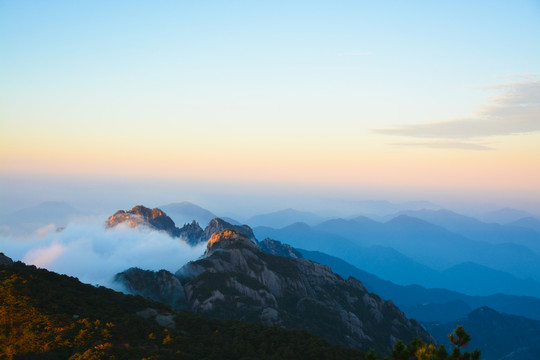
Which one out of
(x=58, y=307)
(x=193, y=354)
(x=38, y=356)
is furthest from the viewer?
(x=58, y=307)

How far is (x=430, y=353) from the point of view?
4581 cm

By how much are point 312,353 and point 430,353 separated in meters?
41.0

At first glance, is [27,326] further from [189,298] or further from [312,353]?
[189,298]

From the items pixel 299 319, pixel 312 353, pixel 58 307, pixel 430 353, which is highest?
pixel 430 353

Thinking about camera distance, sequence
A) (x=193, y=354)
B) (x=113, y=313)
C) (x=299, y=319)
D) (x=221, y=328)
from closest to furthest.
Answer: (x=193, y=354) < (x=113, y=313) < (x=221, y=328) < (x=299, y=319)

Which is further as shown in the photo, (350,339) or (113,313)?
(350,339)

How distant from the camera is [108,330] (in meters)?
74.6

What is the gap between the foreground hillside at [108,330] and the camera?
2598 inches

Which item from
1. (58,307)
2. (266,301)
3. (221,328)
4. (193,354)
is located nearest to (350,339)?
(266,301)

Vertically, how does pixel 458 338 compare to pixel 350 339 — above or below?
above

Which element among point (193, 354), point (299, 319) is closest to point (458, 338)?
point (193, 354)

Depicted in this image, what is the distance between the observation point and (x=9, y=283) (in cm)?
7875

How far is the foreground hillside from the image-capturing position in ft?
217

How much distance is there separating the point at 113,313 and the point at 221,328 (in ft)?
83.3
